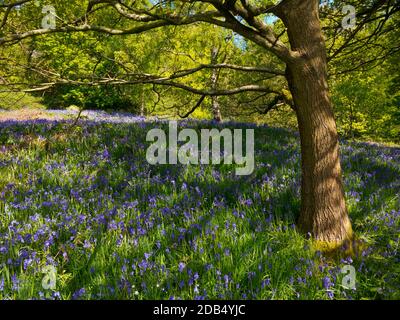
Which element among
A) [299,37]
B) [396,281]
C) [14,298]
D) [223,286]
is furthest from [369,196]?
[14,298]

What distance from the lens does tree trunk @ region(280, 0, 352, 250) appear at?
341cm

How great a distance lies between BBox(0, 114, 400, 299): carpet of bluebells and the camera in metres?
2.72

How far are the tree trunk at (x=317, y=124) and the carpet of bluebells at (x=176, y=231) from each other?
→ 0.90 ft

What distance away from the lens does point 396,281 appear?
2.91m

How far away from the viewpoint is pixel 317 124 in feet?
11.4

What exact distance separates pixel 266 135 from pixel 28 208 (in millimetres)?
6047

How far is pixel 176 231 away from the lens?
3.53 meters

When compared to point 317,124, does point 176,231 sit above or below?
below

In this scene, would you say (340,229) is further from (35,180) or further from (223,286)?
(35,180)

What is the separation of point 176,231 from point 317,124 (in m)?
1.80

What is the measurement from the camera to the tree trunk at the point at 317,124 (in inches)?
134

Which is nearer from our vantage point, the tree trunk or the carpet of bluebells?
the carpet of bluebells

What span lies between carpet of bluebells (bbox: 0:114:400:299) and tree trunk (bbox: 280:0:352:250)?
0.27m

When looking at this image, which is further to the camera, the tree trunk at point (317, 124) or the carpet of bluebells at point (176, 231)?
the tree trunk at point (317, 124)
